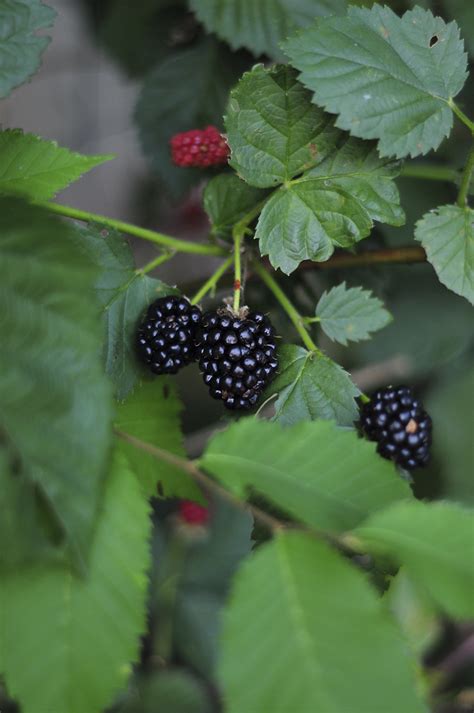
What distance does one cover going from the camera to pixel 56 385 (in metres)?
0.50

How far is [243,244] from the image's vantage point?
2.50 feet

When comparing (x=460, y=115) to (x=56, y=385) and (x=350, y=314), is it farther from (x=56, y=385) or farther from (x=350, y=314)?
(x=56, y=385)

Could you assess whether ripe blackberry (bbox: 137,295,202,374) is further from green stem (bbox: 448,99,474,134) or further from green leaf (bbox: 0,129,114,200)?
green stem (bbox: 448,99,474,134)

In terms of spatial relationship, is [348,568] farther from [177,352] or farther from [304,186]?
[304,186]

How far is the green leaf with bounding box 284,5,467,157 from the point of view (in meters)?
0.66

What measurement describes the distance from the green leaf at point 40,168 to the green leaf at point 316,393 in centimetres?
26

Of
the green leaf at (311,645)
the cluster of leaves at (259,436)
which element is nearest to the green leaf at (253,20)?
the cluster of leaves at (259,436)

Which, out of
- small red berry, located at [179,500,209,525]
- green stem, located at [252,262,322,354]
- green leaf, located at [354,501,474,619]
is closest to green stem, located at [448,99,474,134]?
green stem, located at [252,262,322,354]

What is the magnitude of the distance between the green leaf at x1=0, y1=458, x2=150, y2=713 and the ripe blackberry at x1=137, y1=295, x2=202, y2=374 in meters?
0.14

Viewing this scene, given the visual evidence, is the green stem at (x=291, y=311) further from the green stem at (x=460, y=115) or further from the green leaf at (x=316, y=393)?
the green stem at (x=460, y=115)

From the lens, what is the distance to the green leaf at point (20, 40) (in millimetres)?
698

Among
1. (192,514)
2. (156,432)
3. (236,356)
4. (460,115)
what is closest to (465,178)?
(460,115)

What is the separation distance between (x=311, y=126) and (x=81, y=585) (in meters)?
0.45

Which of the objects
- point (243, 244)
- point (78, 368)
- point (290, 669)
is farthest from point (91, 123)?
point (290, 669)
